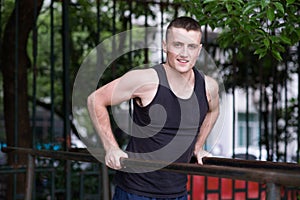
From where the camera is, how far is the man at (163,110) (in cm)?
243

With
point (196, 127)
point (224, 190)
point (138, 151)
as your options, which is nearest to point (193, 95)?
point (196, 127)

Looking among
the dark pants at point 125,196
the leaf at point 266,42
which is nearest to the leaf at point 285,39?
the leaf at point 266,42

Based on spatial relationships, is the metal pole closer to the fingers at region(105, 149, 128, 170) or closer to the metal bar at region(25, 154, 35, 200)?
the metal bar at region(25, 154, 35, 200)

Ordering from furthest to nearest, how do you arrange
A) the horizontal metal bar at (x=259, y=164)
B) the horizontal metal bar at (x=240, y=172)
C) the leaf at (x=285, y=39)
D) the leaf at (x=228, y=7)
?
the leaf at (x=285, y=39) → the leaf at (x=228, y=7) → the horizontal metal bar at (x=259, y=164) → the horizontal metal bar at (x=240, y=172)

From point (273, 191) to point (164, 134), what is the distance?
3.47 feet

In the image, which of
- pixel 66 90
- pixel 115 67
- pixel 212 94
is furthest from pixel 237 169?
pixel 115 67

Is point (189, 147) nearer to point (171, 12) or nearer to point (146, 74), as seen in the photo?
point (146, 74)

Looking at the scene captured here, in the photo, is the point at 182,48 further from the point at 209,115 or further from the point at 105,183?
the point at 105,183

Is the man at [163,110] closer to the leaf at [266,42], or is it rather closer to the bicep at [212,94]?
the bicep at [212,94]

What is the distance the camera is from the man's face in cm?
242

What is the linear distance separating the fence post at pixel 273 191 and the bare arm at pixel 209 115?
1.10m

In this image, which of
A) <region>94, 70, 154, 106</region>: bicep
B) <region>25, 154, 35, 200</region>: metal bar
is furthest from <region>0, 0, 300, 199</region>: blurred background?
<region>94, 70, 154, 106</region>: bicep

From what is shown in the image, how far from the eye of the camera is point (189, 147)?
102 inches

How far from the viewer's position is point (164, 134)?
8.17 ft
